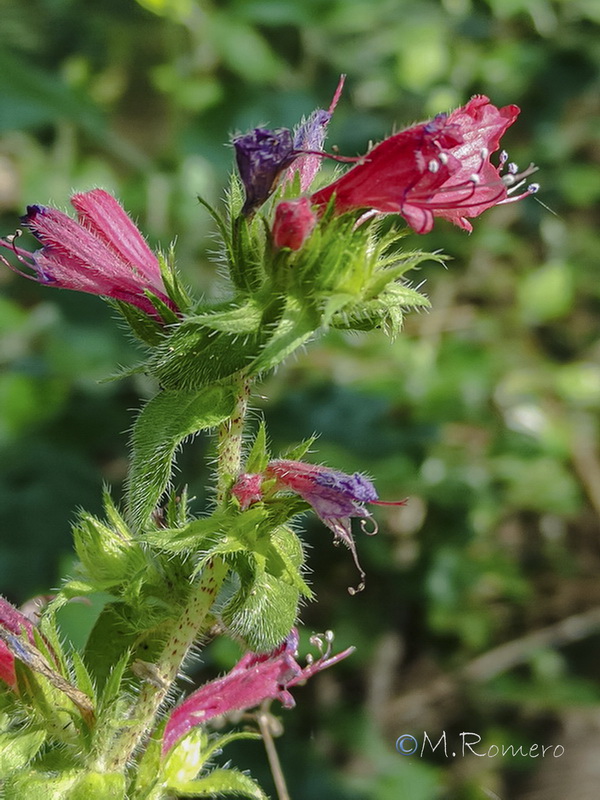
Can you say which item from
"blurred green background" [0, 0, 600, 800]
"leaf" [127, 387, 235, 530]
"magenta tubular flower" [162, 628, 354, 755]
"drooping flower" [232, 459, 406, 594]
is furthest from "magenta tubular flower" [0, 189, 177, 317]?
"blurred green background" [0, 0, 600, 800]

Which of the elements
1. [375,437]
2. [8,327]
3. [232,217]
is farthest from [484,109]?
[8,327]

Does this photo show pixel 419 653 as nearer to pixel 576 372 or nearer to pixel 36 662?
pixel 576 372

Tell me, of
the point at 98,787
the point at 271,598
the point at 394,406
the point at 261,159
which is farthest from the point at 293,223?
the point at 394,406

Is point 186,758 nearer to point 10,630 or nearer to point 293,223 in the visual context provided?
point 10,630

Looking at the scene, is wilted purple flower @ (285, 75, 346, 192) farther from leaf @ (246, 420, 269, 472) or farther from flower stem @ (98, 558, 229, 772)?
flower stem @ (98, 558, 229, 772)

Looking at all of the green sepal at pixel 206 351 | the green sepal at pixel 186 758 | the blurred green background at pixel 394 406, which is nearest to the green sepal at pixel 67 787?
the green sepal at pixel 186 758
